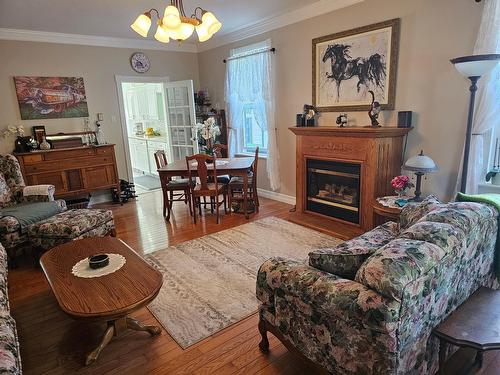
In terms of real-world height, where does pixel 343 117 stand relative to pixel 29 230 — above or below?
above

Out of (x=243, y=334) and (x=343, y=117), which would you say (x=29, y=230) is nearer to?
(x=243, y=334)

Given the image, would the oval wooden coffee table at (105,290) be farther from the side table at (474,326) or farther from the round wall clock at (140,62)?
the round wall clock at (140,62)

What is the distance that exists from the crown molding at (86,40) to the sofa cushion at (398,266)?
5.56 meters

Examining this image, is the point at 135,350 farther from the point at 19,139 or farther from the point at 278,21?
the point at 278,21

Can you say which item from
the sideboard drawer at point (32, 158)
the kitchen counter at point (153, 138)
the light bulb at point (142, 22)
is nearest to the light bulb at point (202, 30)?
the light bulb at point (142, 22)

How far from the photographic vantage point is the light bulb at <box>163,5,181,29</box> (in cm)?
237

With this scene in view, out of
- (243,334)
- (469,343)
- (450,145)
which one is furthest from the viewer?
(450,145)

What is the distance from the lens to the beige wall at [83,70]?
15.3ft

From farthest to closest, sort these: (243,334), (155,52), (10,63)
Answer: (155,52), (10,63), (243,334)

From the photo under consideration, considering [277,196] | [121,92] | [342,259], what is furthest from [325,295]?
[121,92]

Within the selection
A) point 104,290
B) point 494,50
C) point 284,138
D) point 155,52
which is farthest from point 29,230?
point 494,50

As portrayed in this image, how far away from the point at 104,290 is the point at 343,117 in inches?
124

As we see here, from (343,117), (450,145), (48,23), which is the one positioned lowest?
(450,145)

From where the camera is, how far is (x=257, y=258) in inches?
125
